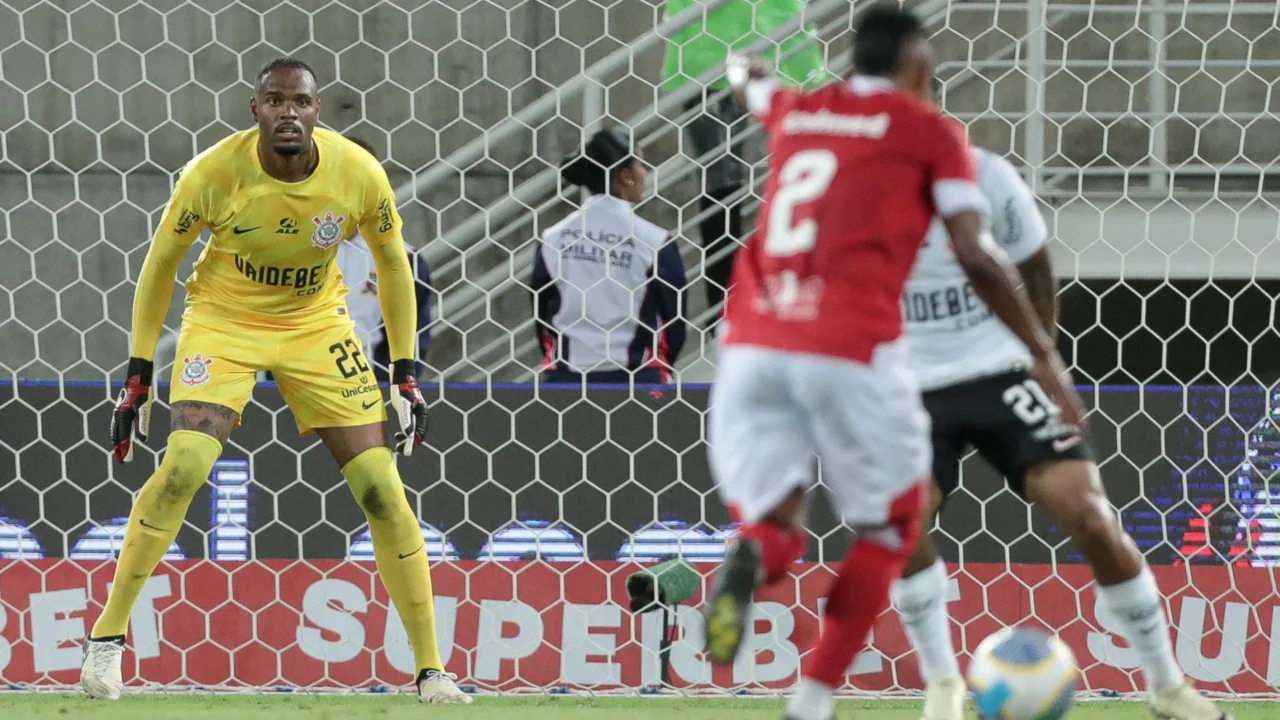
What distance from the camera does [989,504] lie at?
5.40 m

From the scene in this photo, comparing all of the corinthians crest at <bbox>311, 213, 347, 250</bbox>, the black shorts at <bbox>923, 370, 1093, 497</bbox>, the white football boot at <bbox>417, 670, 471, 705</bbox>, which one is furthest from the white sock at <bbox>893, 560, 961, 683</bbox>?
the corinthians crest at <bbox>311, 213, 347, 250</bbox>

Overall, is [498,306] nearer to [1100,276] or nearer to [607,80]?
[607,80]

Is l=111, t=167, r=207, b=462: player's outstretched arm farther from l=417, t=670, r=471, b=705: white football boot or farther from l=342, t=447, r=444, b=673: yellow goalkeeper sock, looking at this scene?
l=417, t=670, r=471, b=705: white football boot

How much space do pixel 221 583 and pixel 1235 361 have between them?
15.3 ft

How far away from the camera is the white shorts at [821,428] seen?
3.04 m

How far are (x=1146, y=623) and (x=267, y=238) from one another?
236 centimetres

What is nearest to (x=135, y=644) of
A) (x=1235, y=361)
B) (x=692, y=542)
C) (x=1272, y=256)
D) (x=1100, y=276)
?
(x=692, y=542)

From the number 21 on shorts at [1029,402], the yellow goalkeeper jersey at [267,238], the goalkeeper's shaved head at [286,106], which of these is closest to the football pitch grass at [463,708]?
the yellow goalkeeper jersey at [267,238]

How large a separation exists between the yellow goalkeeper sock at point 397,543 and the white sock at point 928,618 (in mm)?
1387

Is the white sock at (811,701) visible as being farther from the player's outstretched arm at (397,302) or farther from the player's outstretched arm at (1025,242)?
the player's outstretched arm at (397,302)

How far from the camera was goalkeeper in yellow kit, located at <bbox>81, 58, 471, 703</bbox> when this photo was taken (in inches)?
180

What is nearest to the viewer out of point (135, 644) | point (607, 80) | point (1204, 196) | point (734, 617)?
point (734, 617)

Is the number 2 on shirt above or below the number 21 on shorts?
above

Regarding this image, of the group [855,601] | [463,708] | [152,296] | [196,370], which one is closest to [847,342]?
[855,601]
